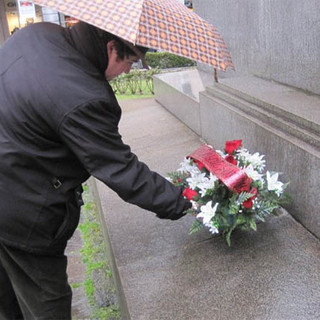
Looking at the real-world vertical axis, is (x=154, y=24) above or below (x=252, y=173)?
above

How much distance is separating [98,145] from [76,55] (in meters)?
0.37

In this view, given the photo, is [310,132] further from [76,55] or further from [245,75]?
[245,75]

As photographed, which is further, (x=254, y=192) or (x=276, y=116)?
(x=276, y=116)

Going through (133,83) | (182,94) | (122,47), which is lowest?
(133,83)

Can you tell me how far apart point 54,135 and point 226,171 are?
0.91 meters

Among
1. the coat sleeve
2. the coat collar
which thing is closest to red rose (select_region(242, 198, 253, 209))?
the coat sleeve

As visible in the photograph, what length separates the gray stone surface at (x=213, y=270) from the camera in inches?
80.8

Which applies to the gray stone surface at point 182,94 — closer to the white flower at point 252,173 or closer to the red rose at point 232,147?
the red rose at point 232,147

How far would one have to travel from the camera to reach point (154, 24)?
1.77m

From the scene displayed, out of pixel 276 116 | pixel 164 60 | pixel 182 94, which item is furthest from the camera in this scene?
pixel 164 60

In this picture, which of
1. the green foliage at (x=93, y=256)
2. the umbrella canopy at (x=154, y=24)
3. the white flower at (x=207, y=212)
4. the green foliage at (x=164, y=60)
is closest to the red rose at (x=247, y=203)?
the white flower at (x=207, y=212)

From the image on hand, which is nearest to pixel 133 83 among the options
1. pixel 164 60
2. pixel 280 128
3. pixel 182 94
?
pixel 182 94

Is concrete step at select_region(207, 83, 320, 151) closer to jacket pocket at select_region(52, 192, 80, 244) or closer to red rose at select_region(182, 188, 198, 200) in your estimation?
red rose at select_region(182, 188, 198, 200)

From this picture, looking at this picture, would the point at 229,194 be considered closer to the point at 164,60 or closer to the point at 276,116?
the point at 276,116
